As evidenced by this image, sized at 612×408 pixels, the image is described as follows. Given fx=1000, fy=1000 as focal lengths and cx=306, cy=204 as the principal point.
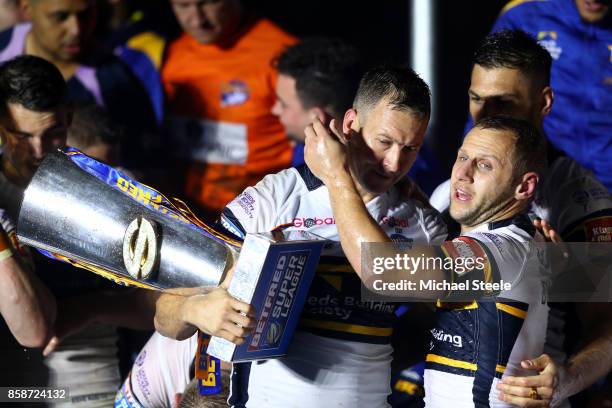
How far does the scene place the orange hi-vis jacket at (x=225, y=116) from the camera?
483 cm

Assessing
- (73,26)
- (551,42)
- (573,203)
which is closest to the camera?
(573,203)

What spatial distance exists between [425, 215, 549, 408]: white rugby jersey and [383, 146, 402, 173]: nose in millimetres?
258

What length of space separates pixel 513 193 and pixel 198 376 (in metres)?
1.02

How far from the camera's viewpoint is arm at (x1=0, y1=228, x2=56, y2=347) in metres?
2.95

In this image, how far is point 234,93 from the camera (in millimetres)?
4848

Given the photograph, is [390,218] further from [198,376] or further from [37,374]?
[37,374]

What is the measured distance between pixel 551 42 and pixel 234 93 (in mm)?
1538

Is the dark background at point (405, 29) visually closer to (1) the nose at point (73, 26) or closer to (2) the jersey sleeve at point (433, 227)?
(1) the nose at point (73, 26)

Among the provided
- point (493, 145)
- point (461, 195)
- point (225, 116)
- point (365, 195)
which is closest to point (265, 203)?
point (365, 195)

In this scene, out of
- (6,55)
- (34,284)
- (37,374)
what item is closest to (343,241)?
(34,284)

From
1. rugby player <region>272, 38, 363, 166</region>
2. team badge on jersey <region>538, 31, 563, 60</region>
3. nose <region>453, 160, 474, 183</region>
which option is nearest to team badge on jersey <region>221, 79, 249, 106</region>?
rugby player <region>272, 38, 363, 166</region>

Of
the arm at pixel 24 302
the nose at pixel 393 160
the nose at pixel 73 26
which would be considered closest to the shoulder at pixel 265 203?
the nose at pixel 393 160

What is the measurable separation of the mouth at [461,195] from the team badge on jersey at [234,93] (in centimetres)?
220

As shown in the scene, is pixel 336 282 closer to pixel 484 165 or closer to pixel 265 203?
pixel 265 203
